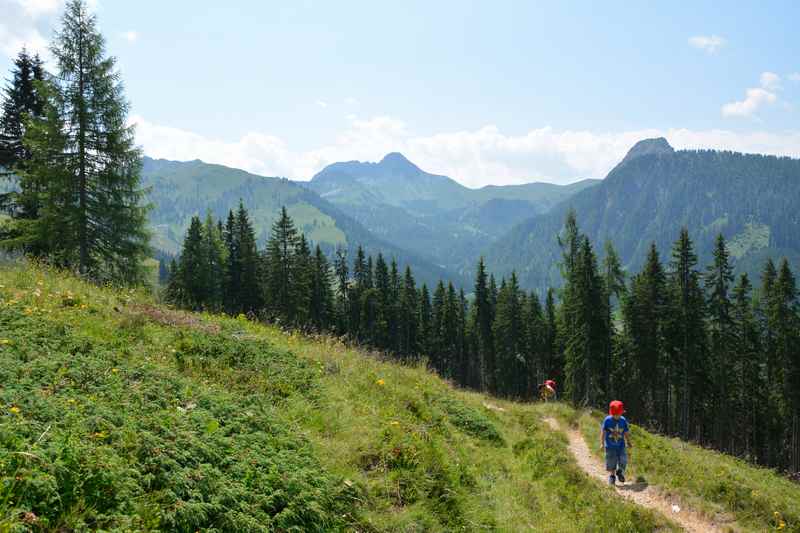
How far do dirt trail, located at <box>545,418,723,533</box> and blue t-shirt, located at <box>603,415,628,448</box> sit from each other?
0.93 meters

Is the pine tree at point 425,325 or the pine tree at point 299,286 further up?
the pine tree at point 299,286

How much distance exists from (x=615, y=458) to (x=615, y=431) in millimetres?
726

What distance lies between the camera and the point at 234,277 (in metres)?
51.2

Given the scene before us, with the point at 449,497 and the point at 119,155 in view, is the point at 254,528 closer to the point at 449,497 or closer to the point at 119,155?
the point at 449,497

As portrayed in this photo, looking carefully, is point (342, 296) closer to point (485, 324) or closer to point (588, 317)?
point (485, 324)

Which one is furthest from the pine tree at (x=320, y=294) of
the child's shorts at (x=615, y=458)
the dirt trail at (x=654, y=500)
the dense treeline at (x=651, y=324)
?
the child's shorts at (x=615, y=458)

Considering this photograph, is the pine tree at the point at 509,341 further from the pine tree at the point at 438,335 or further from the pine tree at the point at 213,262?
the pine tree at the point at 213,262

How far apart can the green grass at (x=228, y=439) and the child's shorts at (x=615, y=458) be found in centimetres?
101

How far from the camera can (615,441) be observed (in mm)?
11922

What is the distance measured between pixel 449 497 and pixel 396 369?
19.6 ft

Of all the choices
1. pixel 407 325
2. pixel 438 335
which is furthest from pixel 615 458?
pixel 438 335

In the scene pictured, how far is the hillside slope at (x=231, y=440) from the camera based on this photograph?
14.3 ft

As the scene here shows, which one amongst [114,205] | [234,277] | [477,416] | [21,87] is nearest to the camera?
[477,416]

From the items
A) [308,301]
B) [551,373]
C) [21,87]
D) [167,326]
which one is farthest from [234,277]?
[167,326]
